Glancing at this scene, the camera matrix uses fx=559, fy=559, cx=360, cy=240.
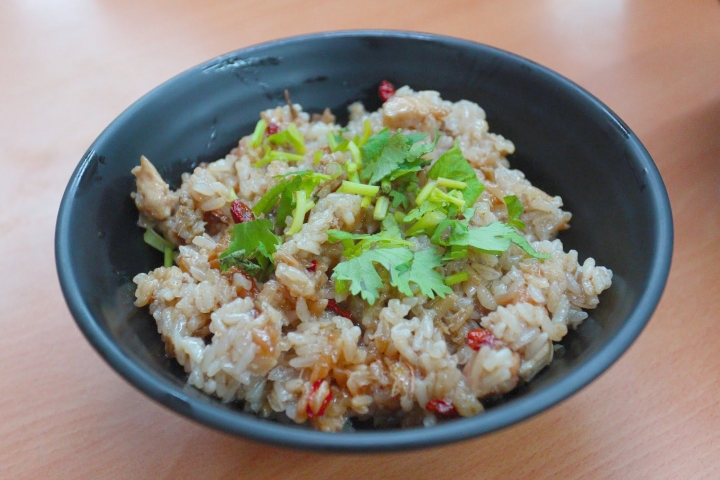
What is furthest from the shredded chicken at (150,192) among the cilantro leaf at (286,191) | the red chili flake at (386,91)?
the red chili flake at (386,91)

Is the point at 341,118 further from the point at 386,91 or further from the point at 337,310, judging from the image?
the point at 337,310

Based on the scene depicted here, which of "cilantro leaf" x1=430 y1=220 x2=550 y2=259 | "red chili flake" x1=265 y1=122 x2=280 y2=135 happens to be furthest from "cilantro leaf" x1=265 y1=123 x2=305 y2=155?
"cilantro leaf" x1=430 y1=220 x2=550 y2=259

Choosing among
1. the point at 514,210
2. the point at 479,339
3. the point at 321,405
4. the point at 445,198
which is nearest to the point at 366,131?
the point at 445,198

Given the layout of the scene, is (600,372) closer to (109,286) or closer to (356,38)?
(109,286)

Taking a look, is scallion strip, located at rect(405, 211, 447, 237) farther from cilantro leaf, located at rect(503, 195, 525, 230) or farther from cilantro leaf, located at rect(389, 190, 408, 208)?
cilantro leaf, located at rect(503, 195, 525, 230)

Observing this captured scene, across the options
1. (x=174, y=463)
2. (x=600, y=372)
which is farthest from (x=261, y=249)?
(x=600, y=372)

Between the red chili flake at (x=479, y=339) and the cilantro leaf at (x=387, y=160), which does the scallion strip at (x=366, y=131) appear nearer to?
the cilantro leaf at (x=387, y=160)
